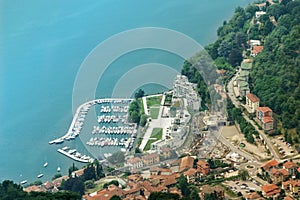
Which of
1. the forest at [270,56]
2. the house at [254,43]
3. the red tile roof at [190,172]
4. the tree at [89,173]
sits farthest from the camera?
the house at [254,43]

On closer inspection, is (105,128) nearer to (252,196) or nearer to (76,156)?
(76,156)

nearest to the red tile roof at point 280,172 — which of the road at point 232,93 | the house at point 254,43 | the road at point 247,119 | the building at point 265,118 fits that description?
the road at point 247,119

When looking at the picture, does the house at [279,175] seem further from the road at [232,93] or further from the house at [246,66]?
the house at [246,66]

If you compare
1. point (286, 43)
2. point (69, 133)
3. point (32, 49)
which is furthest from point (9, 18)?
point (286, 43)

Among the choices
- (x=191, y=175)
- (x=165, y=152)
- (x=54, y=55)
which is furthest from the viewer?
(x=54, y=55)

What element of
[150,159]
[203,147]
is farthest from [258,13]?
[150,159]

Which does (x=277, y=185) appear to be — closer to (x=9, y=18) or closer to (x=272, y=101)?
(x=272, y=101)
